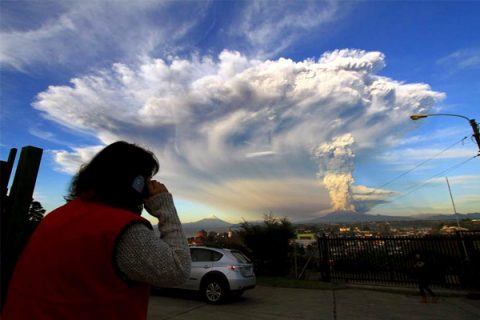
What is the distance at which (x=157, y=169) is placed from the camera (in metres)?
1.55

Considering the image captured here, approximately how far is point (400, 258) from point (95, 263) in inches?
599

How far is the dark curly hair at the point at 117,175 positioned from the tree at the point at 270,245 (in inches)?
617

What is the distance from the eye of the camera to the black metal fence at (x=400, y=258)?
12188 millimetres

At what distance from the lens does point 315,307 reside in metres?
9.07

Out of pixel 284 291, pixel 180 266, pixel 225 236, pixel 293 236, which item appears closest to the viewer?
pixel 180 266

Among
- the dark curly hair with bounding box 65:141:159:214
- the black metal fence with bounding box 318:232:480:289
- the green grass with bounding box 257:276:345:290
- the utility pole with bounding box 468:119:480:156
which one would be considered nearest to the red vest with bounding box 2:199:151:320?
the dark curly hair with bounding box 65:141:159:214

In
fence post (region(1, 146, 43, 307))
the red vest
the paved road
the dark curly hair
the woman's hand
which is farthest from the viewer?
the paved road

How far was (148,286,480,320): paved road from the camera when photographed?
799cm

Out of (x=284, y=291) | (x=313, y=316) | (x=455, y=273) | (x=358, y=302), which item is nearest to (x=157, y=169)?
(x=313, y=316)

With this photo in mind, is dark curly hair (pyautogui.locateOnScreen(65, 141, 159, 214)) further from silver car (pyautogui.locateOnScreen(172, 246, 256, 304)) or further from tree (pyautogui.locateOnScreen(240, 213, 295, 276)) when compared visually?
tree (pyautogui.locateOnScreen(240, 213, 295, 276))

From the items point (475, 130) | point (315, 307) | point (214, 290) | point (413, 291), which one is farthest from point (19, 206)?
point (475, 130)

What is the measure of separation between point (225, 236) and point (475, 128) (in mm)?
14328

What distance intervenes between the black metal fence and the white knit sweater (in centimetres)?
1221

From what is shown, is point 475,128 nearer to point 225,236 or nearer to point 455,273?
point 455,273
